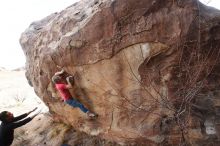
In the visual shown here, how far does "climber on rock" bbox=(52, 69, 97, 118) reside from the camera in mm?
6723

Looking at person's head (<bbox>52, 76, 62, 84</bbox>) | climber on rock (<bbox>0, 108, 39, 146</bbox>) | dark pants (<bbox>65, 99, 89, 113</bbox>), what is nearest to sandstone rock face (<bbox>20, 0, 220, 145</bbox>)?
dark pants (<bbox>65, 99, 89, 113</bbox>)

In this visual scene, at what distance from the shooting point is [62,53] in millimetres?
6715

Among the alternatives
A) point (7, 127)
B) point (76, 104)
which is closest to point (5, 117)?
point (7, 127)

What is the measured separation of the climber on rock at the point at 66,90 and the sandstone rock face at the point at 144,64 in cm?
14

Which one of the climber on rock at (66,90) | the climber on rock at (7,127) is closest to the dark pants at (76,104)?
the climber on rock at (66,90)

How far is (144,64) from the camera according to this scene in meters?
6.09

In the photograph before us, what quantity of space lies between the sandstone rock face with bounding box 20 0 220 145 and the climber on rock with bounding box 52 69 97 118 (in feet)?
0.44

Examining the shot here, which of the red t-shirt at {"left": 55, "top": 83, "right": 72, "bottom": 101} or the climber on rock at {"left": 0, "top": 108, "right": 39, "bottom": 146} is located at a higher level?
the red t-shirt at {"left": 55, "top": 83, "right": 72, "bottom": 101}

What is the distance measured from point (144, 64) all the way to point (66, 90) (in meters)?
1.85

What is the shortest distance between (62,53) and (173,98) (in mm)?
2522

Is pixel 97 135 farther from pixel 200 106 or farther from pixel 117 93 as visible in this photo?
pixel 200 106

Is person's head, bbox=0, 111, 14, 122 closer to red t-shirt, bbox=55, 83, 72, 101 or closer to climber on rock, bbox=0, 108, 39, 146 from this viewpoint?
climber on rock, bbox=0, 108, 39, 146

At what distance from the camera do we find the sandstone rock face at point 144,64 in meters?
5.87

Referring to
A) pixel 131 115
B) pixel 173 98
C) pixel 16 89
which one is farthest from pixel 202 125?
pixel 16 89
